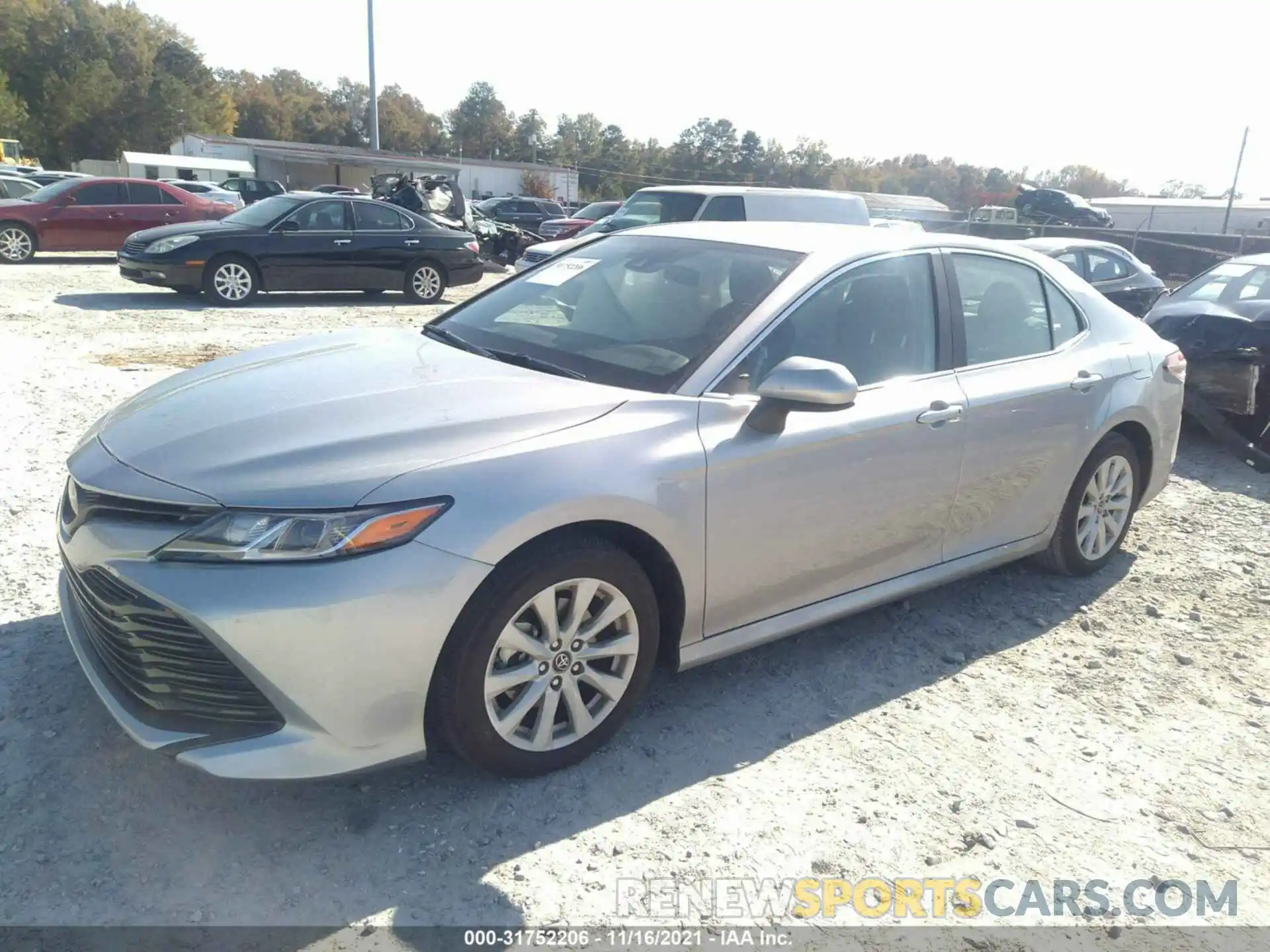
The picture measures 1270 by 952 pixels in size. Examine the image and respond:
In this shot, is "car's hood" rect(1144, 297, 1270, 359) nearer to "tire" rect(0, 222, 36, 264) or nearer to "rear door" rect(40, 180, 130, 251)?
"rear door" rect(40, 180, 130, 251)

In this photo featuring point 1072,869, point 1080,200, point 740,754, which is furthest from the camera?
point 1080,200

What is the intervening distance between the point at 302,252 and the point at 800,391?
11311 millimetres

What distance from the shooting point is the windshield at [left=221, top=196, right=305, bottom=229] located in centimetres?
1262

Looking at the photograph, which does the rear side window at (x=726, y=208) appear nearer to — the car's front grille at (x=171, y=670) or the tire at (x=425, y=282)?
the tire at (x=425, y=282)

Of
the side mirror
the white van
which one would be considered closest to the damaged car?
the side mirror

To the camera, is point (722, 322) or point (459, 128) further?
point (459, 128)

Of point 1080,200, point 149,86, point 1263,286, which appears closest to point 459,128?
point 149,86

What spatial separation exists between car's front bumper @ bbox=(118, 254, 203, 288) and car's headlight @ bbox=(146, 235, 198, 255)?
0.15 metres

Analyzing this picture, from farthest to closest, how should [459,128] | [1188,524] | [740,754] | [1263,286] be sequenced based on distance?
[459,128], [1263,286], [1188,524], [740,754]

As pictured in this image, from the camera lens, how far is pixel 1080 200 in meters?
37.5

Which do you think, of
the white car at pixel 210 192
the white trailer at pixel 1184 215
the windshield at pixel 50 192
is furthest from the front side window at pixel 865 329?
the white trailer at pixel 1184 215

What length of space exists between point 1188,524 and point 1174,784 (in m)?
3.09

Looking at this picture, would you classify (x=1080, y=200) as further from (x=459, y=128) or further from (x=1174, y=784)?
(x=459, y=128)

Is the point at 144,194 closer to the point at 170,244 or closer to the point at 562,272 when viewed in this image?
the point at 170,244
